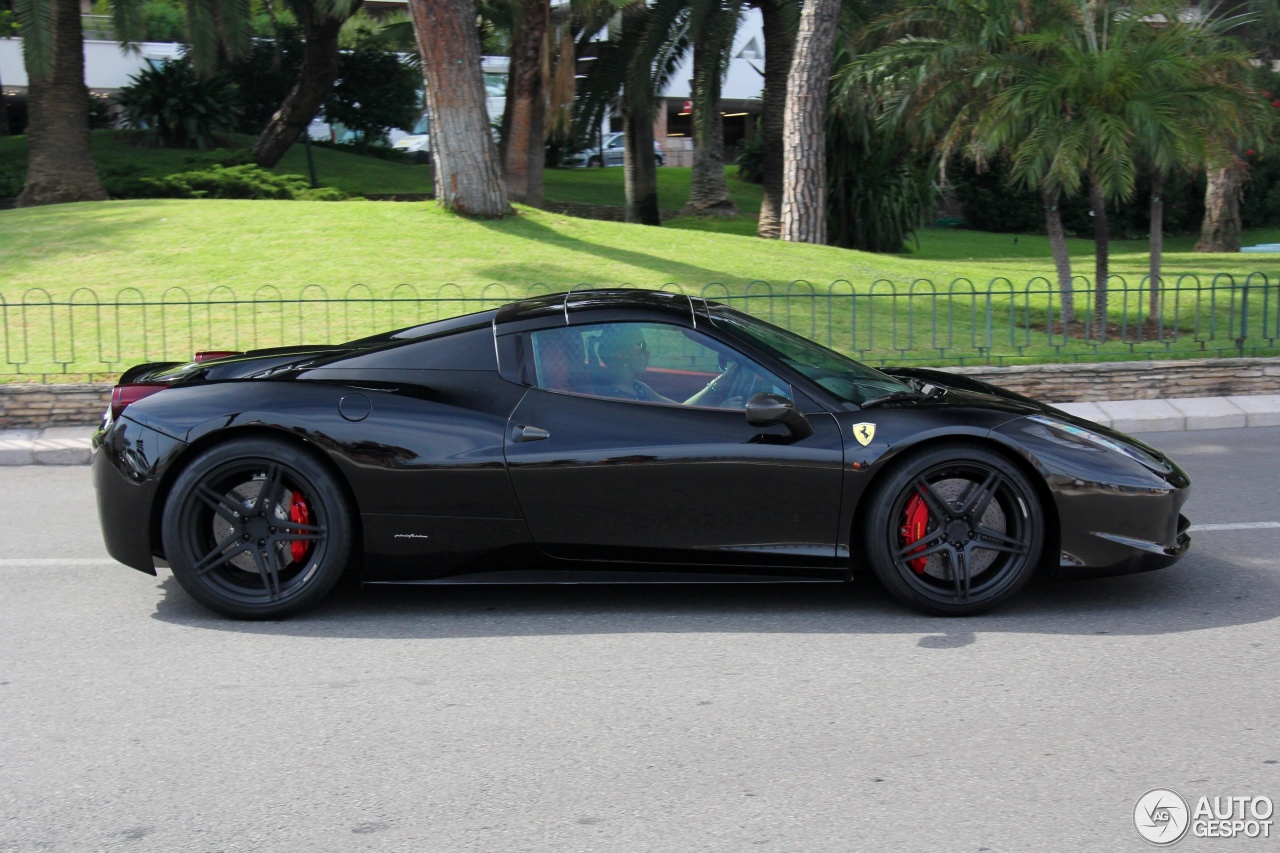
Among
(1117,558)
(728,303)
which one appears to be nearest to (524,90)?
(728,303)

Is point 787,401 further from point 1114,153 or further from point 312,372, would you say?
point 1114,153

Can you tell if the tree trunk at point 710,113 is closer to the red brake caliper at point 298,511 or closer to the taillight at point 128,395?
the taillight at point 128,395

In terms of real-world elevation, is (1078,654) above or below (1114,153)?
below

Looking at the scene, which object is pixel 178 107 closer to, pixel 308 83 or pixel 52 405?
pixel 308 83

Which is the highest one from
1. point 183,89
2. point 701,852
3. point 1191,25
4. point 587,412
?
point 183,89

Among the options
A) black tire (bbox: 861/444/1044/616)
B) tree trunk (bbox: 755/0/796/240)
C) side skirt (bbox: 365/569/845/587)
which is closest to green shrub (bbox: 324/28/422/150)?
tree trunk (bbox: 755/0/796/240)

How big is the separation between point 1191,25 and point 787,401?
9.26m

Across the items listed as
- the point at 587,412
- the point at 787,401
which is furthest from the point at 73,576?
the point at 787,401

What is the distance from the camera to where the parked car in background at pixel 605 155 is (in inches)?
1724

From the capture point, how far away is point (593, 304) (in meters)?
5.38

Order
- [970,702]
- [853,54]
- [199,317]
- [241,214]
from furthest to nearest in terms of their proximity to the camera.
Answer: [853,54] → [241,214] → [199,317] → [970,702]

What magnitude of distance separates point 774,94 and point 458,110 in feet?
25.7

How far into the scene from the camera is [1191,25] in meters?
12.0

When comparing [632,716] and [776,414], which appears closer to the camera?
[632,716]
